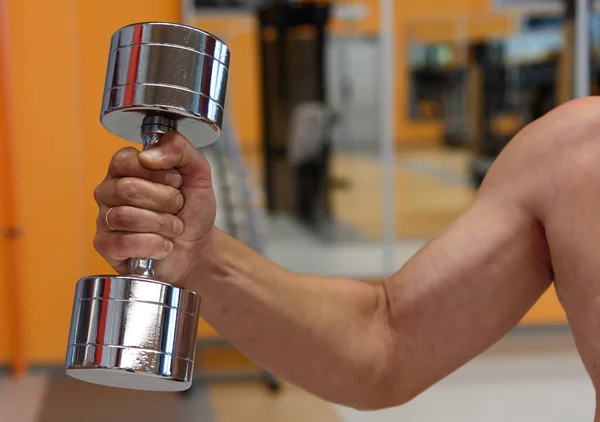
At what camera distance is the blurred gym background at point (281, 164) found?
9.45 feet

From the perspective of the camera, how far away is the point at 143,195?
67 cm

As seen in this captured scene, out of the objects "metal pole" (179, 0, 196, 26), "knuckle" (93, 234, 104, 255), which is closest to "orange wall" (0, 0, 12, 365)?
"metal pole" (179, 0, 196, 26)

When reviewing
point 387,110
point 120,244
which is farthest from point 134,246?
point 387,110

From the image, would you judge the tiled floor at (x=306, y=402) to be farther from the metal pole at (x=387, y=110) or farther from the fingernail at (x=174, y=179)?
the fingernail at (x=174, y=179)

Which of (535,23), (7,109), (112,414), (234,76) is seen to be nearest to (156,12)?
(7,109)

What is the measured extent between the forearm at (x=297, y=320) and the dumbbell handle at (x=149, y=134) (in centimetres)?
16

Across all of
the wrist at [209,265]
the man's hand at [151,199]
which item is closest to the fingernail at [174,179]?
the man's hand at [151,199]

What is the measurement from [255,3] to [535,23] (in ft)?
6.25

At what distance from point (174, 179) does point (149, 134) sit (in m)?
0.05

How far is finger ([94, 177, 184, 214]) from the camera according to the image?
2.20ft

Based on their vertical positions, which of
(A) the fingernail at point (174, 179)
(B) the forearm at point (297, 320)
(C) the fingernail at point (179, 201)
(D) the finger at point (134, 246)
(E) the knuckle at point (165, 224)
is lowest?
(B) the forearm at point (297, 320)

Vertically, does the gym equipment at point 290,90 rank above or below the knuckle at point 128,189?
above

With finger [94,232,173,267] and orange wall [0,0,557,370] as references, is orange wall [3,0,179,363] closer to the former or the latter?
orange wall [0,0,557,370]

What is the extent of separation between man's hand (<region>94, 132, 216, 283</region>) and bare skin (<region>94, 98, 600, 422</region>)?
11cm
